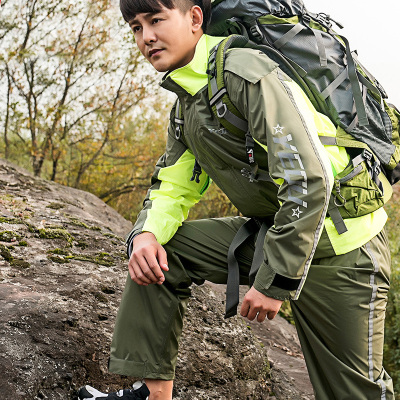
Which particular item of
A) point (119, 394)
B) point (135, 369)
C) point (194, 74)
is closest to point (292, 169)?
point (194, 74)

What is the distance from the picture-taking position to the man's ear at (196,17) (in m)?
2.59

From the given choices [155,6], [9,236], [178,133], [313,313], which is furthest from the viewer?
[9,236]

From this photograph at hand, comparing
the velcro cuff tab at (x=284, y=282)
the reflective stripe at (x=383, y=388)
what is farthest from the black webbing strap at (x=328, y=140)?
the reflective stripe at (x=383, y=388)

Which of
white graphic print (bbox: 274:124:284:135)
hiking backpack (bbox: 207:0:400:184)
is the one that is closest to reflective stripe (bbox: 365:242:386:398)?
hiking backpack (bbox: 207:0:400:184)

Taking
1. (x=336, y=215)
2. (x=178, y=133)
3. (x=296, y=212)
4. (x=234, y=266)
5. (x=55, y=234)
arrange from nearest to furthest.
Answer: (x=296, y=212)
(x=336, y=215)
(x=234, y=266)
(x=178, y=133)
(x=55, y=234)

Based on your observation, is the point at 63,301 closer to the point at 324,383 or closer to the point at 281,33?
the point at 324,383

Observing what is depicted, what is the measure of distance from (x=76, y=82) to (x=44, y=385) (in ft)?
23.4

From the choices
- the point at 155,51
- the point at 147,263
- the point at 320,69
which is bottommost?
the point at 147,263

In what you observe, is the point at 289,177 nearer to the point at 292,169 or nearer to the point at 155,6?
the point at 292,169

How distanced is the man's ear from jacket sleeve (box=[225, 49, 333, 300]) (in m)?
0.60

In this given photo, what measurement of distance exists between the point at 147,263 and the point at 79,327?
0.68 metres

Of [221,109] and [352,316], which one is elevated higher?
[221,109]

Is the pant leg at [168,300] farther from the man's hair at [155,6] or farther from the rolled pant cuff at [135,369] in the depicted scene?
the man's hair at [155,6]

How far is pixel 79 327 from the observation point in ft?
9.28
